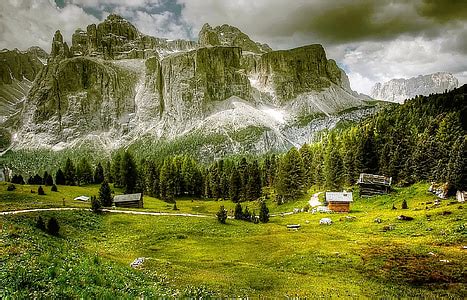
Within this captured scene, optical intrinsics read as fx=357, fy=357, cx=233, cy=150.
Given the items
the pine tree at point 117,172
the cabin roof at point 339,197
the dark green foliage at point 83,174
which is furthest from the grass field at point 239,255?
the dark green foliage at point 83,174

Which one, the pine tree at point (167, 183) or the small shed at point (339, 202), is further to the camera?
the pine tree at point (167, 183)

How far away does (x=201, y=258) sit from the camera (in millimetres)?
51094

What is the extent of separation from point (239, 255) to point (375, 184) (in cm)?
6841

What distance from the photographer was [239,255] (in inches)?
2111

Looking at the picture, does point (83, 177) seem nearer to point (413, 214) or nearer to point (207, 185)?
point (207, 185)

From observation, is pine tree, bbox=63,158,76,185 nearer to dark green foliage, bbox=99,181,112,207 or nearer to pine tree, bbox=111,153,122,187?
pine tree, bbox=111,153,122,187

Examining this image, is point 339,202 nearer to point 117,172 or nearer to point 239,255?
point 239,255

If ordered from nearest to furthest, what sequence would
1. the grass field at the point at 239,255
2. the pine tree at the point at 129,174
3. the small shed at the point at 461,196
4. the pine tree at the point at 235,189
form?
the grass field at the point at 239,255, the small shed at the point at 461,196, the pine tree at the point at 129,174, the pine tree at the point at 235,189

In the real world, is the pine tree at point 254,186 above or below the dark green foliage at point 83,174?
below

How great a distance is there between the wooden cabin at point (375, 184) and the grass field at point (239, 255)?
482 inches

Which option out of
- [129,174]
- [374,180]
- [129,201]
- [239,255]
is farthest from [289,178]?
[239,255]

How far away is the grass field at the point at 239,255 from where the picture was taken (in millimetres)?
20750

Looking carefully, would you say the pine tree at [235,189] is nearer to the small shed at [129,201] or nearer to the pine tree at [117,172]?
the small shed at [129,201]

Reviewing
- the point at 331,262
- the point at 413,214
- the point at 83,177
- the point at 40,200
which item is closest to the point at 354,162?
the point at 413,214
